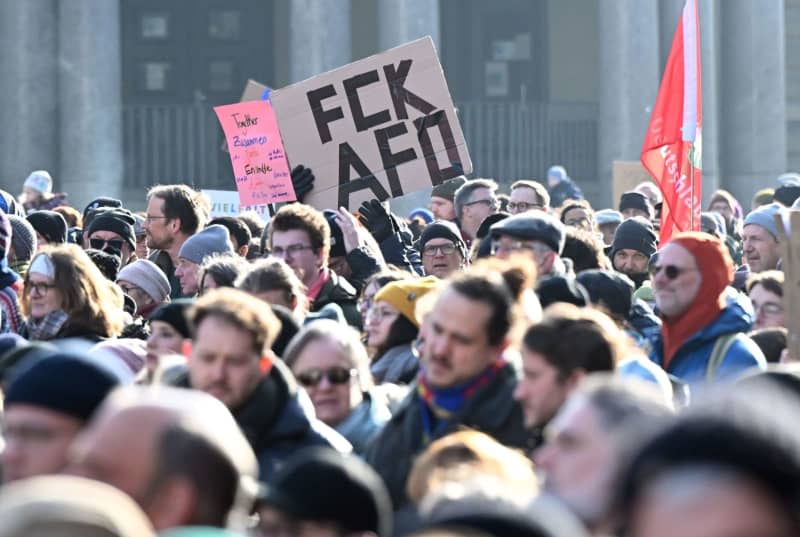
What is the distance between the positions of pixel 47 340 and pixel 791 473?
232 inches

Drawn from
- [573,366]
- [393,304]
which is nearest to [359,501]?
[573,366]

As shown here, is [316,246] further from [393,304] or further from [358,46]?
[358,46]

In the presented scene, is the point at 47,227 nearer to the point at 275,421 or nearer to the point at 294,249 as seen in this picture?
the point at 294,249

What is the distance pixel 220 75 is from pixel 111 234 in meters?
15.6

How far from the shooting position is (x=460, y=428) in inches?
201

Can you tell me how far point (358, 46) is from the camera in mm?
26828

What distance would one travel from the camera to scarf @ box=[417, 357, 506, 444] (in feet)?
17.2

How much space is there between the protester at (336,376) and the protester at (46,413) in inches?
73.8

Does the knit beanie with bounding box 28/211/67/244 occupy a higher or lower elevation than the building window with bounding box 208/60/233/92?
lower

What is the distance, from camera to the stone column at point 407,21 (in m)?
21.9

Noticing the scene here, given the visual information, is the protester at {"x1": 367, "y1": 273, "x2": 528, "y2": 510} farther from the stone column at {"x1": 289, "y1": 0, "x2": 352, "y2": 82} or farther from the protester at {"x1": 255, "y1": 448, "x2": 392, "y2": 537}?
the stone column at {"x1": 289, "y1": 0, "x2": 352, "y2": 82}

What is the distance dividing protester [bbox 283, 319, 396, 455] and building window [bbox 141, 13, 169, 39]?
20.2 metres

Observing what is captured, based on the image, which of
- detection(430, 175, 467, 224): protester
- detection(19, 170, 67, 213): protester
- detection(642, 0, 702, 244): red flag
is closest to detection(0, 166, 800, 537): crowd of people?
detection(642, 0, 702, 244): red flag

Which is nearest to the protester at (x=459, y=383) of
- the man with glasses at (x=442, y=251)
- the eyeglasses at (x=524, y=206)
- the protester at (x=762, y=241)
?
the man with glasses at (x=442, y=251)
